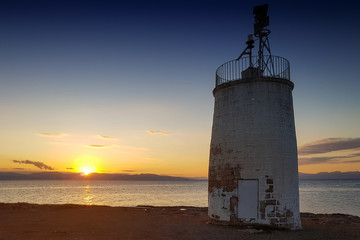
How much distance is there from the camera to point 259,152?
14.1 meters

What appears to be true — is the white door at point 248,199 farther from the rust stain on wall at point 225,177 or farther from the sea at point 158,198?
the sea at point 158,198

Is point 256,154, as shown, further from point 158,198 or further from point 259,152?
point 158,198

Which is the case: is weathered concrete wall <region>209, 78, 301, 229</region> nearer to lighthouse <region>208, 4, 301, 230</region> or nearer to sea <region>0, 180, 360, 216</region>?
lighthouse <region>208, 4, 301, 230</region>

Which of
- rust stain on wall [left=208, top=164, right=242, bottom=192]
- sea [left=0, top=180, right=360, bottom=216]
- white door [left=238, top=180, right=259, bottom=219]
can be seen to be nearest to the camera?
white door [left=238, top=180, right=259, bottom=219]

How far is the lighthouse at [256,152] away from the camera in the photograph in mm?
13750

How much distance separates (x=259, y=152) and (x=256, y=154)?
0.17 m

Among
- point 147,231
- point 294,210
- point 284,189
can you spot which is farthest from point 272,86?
point 147,231

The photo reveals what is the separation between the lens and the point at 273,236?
39.9ft

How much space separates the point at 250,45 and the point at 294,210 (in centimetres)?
886

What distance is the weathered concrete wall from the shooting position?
13766 millimetres

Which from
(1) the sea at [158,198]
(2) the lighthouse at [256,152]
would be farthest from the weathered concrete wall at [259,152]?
(1) the sea at [158,198]

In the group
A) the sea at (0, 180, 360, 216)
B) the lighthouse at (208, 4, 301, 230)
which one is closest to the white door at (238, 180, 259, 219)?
the lighthouse at (208, 4, 301, 230)

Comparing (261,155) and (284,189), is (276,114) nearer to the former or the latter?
(261,155)

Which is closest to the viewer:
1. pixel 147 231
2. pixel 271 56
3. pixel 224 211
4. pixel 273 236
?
Result: pixel 273 236
